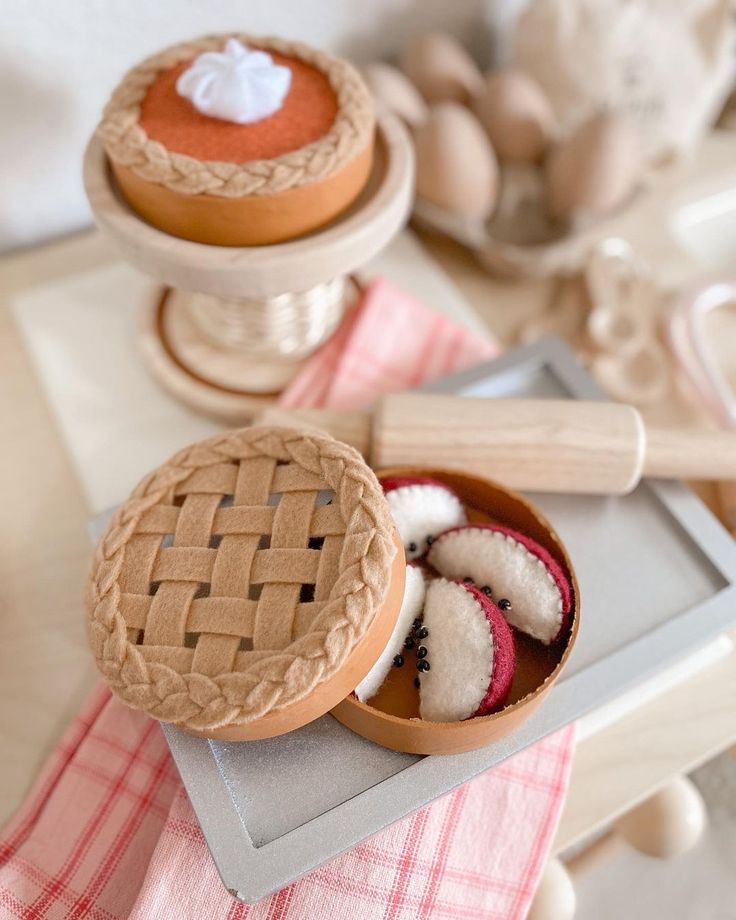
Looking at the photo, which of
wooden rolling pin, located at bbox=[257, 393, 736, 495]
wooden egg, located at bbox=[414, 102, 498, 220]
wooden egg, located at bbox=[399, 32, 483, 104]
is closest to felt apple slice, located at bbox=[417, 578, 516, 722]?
wooden rolling pin, located at bbox=[257, 393, 736, 495]

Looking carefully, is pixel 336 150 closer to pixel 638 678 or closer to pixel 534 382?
pixel 534 382

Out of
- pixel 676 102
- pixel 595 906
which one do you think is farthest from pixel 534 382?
pixel 595 906

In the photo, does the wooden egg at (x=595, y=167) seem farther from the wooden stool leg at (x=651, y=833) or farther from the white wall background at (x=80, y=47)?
the wooden stool leg at (x=651, y=833)

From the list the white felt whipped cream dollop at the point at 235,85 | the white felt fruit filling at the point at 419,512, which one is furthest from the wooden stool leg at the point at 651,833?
the white felt whipped cream dollop at the point at 235,85

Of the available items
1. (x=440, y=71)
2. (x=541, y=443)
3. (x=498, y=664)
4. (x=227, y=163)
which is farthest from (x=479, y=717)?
(x=440, y=71)

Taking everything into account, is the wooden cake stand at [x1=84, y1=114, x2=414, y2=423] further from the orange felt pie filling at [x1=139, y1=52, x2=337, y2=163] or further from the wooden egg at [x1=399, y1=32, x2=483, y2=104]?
the wooden egg at [x1=399, y1=32, x2=483, y2=104]

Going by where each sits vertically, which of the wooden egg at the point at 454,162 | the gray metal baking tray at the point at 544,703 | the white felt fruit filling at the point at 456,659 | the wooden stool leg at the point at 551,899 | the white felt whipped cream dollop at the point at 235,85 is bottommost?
the wooden stool leg at the point at 551,899
